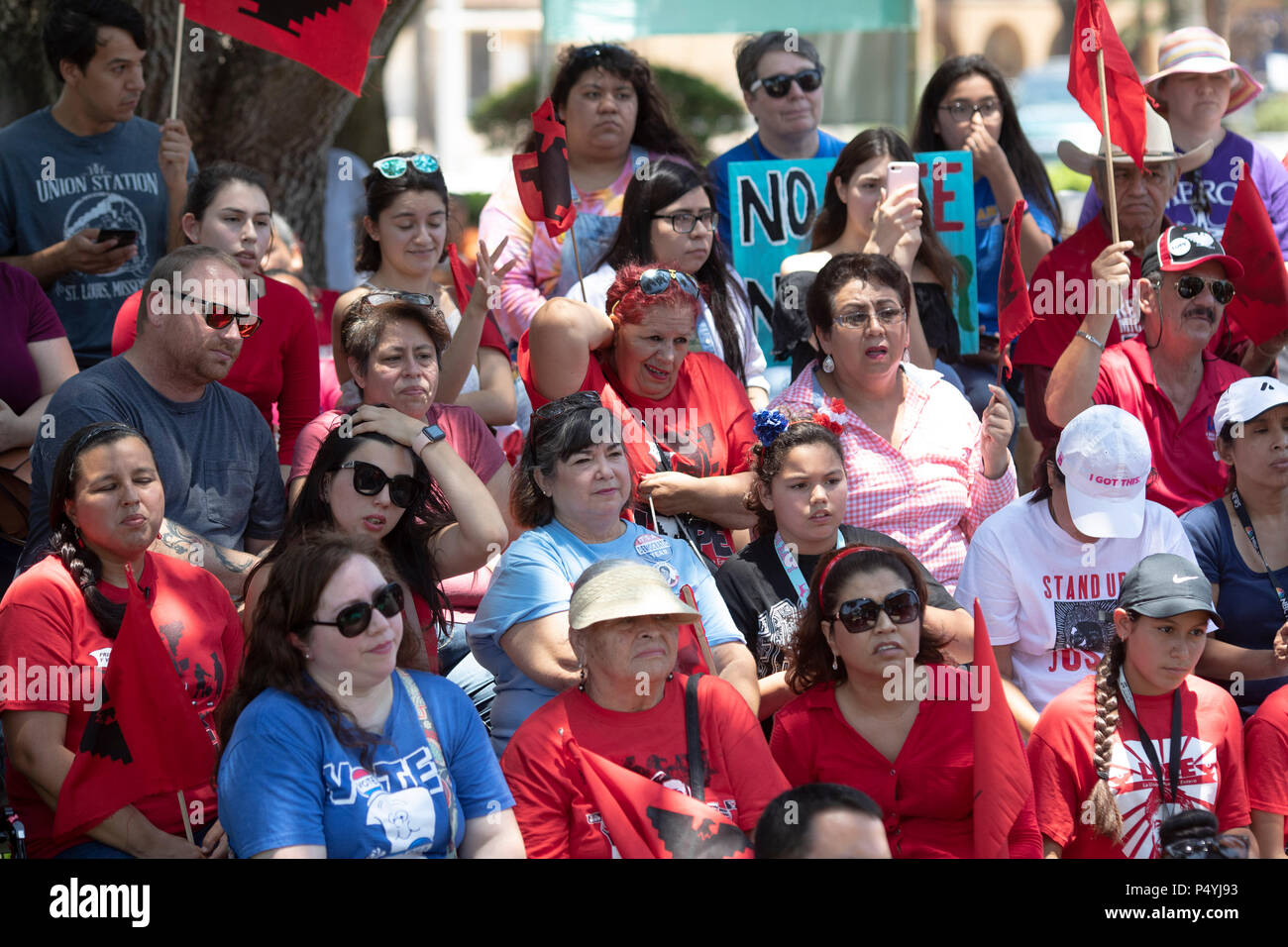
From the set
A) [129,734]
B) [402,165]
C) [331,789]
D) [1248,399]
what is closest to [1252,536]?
Answer: [1248,399]

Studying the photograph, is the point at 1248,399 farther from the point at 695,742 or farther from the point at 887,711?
the point at 695,742

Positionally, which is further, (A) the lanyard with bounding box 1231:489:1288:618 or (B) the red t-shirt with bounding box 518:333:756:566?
(B) the red t-shirt with bounding box 518:333:756:566

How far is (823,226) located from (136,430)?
305 centimetres

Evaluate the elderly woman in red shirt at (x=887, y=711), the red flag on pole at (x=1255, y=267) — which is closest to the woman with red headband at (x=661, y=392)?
the elderly woman in red shirt at (x=887, y=711)

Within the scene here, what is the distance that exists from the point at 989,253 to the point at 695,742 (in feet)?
11.2

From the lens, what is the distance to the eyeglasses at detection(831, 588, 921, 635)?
458 centimetres

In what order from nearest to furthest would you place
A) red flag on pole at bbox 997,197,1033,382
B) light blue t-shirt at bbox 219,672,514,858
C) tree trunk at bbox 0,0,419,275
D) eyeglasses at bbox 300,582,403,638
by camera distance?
light blue t-shirt at bbox 219,672,514,858 < eyeglasses at bbox 300,582,403,638 < red flag on pole at bbox 997,197,1033,382 < tree trunk at bbox 0,0,419,275

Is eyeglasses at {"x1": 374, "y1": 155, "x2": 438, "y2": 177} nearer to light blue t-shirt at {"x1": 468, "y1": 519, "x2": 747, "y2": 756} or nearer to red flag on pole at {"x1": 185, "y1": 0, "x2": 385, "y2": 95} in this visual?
red flag on pole at {"x1": 185, "y1": 0, "x2": 385, "y2": 95}

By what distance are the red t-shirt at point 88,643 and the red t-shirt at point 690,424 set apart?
4.91ft

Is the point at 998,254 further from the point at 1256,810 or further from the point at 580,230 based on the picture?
the point at 1256,810

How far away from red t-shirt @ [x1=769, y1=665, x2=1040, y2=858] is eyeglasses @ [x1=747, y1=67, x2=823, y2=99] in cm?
339

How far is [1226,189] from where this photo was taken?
6934 millimetres

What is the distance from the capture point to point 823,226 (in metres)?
6.62

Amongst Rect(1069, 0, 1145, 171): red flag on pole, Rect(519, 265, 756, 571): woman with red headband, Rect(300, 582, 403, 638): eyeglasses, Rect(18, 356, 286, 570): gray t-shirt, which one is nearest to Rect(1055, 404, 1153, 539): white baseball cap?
Rect(519, 265, 756, 571): woman with red headband
